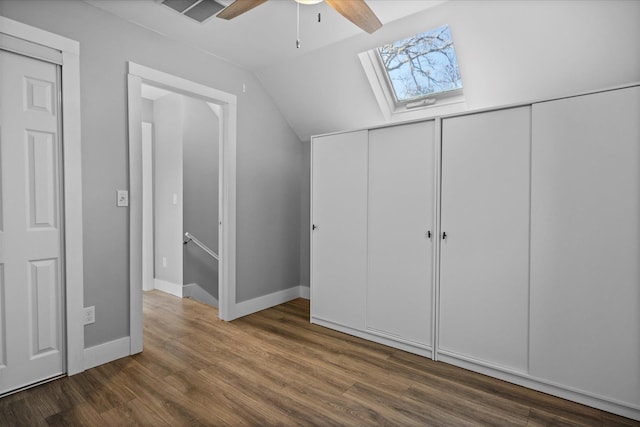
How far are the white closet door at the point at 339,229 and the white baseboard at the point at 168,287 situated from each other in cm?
188

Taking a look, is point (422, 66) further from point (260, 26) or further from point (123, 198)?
point (123, 198)

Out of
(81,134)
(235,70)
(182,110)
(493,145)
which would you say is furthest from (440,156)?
(182,110)

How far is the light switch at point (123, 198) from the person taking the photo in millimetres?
2434

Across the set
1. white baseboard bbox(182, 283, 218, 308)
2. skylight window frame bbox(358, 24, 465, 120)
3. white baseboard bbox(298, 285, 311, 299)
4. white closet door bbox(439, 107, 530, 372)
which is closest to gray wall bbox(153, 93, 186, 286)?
white baseboard bbox(182, 283, 218, 308)

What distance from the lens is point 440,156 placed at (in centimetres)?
241

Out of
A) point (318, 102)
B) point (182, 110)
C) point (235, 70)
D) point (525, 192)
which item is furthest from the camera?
point (182, 110)

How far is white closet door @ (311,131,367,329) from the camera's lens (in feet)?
9.41

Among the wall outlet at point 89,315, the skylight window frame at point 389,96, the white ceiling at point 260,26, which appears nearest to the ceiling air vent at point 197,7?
the white ceiling at point 260,26

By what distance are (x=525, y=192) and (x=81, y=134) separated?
9.83 ft

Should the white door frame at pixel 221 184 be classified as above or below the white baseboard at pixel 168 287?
above

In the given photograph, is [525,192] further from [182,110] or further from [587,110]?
[182,110]

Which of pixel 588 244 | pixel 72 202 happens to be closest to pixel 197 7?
pixel 72 202

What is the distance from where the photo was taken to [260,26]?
2605 mm

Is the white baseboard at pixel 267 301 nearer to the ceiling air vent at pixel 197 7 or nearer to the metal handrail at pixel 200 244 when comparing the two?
the metal handrail at pixel 200 244
